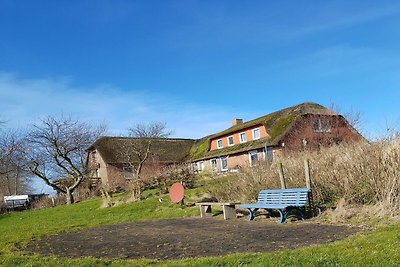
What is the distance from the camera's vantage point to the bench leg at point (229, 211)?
13391mm

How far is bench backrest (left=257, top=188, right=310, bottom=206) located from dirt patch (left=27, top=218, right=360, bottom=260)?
2.53ft

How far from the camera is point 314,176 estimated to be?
13.1 metres

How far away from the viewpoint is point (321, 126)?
34969 mm

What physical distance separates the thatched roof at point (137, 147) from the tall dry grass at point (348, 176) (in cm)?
3317

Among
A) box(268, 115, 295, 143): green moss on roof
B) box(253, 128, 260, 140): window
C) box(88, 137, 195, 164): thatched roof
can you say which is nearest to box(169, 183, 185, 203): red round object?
box(268, 115, 295, 143): green moss on roof

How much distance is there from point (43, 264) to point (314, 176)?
8.79 metres

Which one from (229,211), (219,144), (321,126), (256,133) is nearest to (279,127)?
(256,133)

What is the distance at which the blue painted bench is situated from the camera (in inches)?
447

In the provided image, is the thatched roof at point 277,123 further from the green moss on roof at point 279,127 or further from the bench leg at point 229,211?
the bench leg at point 229,211

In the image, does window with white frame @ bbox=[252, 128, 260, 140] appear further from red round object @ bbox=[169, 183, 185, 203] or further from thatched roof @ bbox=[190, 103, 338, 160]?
red round object @ bbox=[169, 183, 185, 203]

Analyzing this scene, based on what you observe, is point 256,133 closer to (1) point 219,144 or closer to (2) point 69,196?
(1) point 219,144

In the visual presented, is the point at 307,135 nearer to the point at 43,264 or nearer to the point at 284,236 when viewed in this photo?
the point at 284,236

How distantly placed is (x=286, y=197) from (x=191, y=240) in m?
4.06

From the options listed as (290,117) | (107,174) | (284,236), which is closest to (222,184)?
(284,236)
